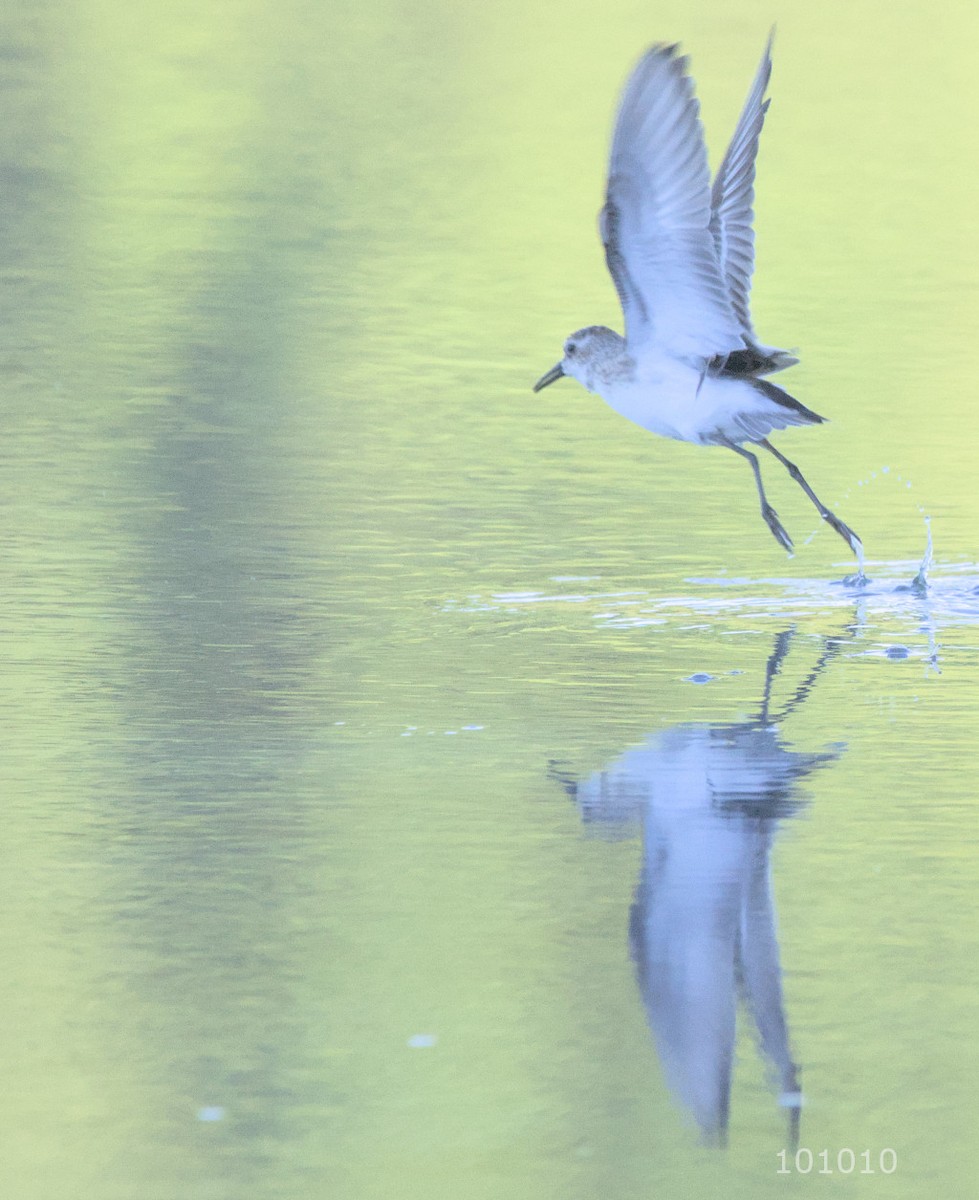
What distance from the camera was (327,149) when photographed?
70.1 feet

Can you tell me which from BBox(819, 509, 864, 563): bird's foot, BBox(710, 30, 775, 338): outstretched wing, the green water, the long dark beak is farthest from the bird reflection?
the long dark beak

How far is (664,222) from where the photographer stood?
8.67 m

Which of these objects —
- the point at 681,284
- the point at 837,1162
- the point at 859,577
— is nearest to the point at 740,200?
the point at 681,284

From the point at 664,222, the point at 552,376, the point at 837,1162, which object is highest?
the point at 664,222

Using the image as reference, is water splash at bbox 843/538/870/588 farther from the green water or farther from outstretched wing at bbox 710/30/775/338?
outstretched wing at bbox 710/30/775/338

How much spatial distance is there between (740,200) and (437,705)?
294 centimetres

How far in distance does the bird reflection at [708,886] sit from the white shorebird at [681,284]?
1447 mm

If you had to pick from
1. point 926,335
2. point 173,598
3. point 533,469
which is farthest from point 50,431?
point 926,335

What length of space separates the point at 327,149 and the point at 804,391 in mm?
8636

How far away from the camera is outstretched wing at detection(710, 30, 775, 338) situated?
383 inches

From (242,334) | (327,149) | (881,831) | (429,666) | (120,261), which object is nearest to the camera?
(881,831)

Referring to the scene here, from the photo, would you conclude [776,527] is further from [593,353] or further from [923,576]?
[593,353]

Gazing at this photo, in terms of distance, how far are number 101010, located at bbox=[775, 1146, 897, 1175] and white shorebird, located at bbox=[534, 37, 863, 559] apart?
14.1ft

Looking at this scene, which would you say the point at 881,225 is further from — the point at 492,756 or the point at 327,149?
the point at 492,756
